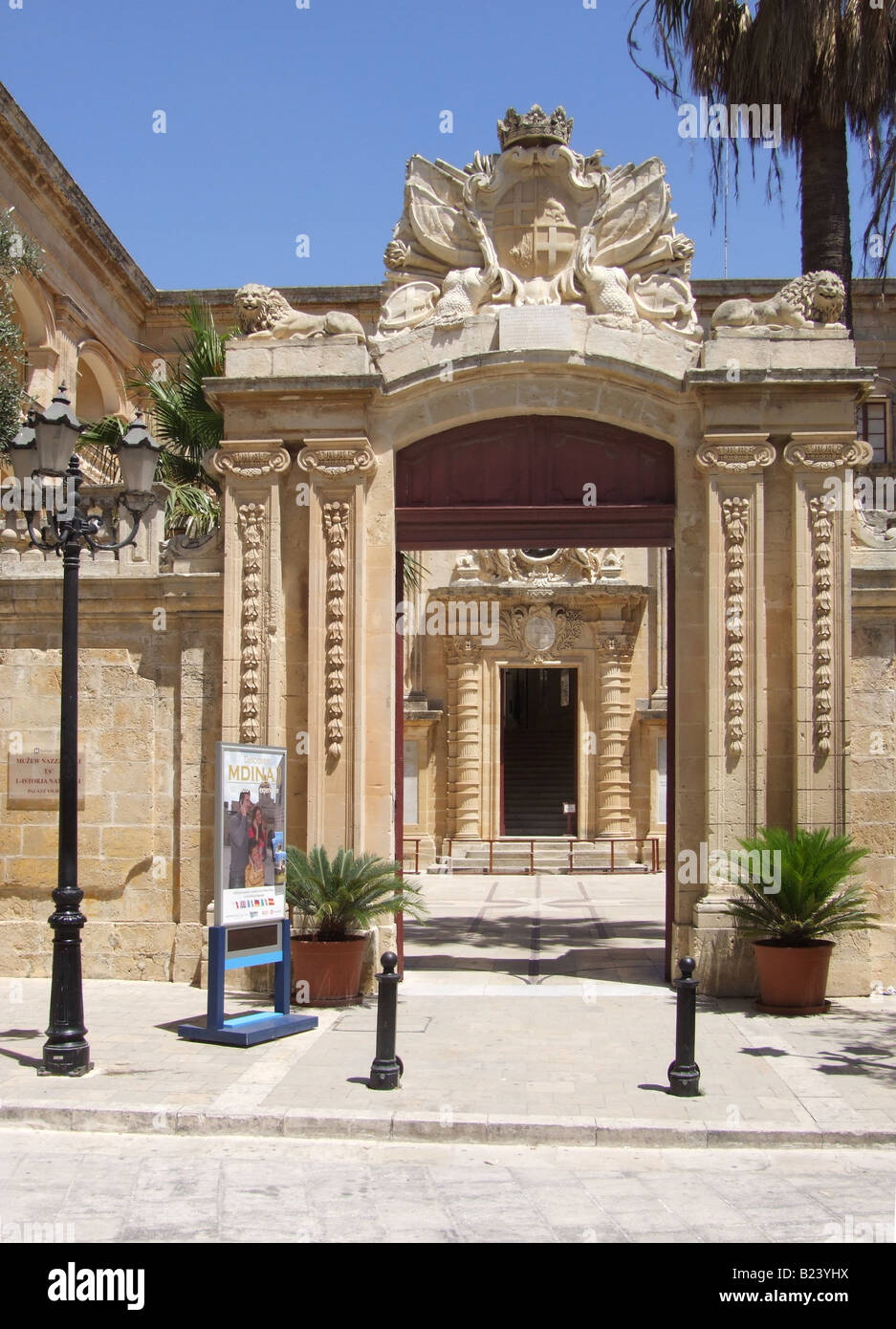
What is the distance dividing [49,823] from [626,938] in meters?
A: 6.91

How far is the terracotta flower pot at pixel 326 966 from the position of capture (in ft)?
36.1

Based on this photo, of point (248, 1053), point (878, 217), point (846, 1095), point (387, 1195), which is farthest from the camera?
point (878, 217)

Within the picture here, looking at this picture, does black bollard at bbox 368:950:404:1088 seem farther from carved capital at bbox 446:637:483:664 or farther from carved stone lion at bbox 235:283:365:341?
carved capital at bbox 446:637:483:664

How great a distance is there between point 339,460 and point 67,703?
3.86 meters

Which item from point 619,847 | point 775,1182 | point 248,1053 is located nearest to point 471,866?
point 619,847

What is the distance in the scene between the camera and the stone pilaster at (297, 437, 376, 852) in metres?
11.8

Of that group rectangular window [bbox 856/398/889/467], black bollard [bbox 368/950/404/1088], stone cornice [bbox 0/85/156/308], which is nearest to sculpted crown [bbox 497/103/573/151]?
black bollard [bbox 368/950/404/1088]

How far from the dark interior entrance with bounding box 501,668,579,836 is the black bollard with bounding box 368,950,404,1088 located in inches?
731

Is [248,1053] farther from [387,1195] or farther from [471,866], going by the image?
[471,866]

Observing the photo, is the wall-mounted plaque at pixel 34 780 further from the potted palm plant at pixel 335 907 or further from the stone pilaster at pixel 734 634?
the stone pilaster at pixel 734 634

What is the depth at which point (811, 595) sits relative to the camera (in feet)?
38.3

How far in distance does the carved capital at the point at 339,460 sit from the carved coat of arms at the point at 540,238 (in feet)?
4.18

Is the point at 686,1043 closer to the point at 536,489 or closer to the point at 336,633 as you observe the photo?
the point at 336,633

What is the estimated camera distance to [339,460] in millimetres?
12023
